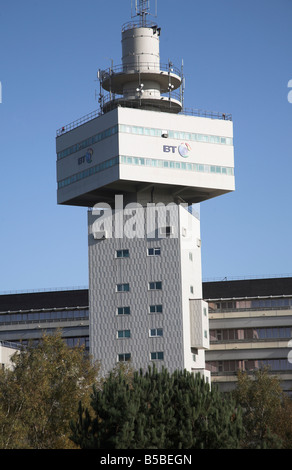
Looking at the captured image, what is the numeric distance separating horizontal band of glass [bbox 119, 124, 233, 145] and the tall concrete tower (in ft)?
0.46

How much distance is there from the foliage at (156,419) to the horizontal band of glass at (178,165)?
48721 mm

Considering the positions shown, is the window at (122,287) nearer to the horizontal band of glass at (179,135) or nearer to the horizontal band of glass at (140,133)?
the horizontal band of glass at (140,133)

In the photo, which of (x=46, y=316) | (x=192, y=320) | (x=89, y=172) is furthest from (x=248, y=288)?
(x=89, y=172)

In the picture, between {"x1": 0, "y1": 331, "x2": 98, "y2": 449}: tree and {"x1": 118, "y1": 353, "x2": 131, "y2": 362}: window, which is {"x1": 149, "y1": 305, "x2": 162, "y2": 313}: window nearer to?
{"x1": 118, "y1": 353, "x2": 131, "y2": 362}: window

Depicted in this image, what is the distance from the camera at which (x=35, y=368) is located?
81.3 m

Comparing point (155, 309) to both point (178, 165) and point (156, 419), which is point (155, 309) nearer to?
point (178, 165)

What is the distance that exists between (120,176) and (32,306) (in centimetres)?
4882

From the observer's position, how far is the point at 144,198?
124562 mm

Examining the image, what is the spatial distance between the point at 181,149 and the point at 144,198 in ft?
26.3

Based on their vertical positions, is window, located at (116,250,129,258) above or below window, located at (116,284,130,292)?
above

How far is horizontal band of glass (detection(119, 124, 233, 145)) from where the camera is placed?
394ft

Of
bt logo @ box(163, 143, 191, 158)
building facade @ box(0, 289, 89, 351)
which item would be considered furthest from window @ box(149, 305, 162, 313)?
building facade @ box(0, 289, 89, 351)

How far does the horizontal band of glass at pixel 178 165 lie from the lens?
392ft

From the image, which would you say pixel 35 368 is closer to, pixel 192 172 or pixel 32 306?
pixel 192 172
